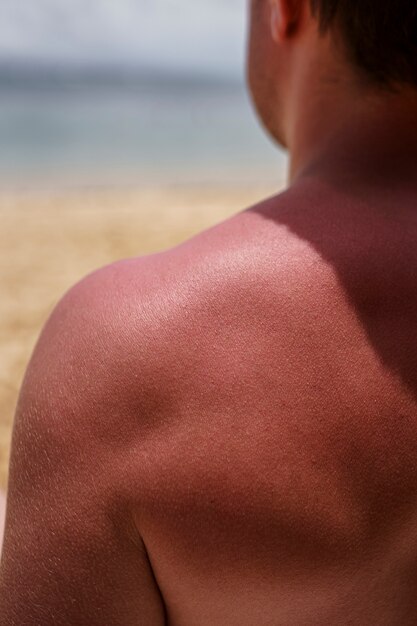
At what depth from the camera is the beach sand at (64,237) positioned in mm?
3469

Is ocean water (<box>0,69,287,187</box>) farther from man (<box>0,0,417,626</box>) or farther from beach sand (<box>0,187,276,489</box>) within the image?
man (<box>0,0,417,626</box>)

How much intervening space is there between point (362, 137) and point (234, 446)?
0.41 metres

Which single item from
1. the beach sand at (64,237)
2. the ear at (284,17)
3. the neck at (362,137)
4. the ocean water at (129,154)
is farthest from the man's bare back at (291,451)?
the ocean water at (129,154)

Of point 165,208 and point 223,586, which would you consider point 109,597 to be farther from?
point 165,208

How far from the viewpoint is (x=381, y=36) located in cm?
84

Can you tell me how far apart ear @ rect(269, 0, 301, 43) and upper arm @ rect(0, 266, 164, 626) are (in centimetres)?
56

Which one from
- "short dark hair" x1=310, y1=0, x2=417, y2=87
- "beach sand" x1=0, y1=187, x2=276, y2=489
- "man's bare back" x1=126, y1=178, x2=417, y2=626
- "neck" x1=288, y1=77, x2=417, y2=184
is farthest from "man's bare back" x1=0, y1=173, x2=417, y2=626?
"beach sand" x1=0, y1=187, x2=276, y2=489

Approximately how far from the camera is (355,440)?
68 cm

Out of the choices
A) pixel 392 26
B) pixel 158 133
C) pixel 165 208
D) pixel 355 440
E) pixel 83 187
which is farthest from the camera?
pixel 158 133

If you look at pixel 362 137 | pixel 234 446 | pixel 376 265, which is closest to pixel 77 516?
pixel 234 446

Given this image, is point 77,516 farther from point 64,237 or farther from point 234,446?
point 64,237

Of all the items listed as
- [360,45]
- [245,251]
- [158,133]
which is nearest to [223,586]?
[245,251]

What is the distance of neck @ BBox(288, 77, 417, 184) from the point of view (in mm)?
814

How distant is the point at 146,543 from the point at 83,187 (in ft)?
28.0
